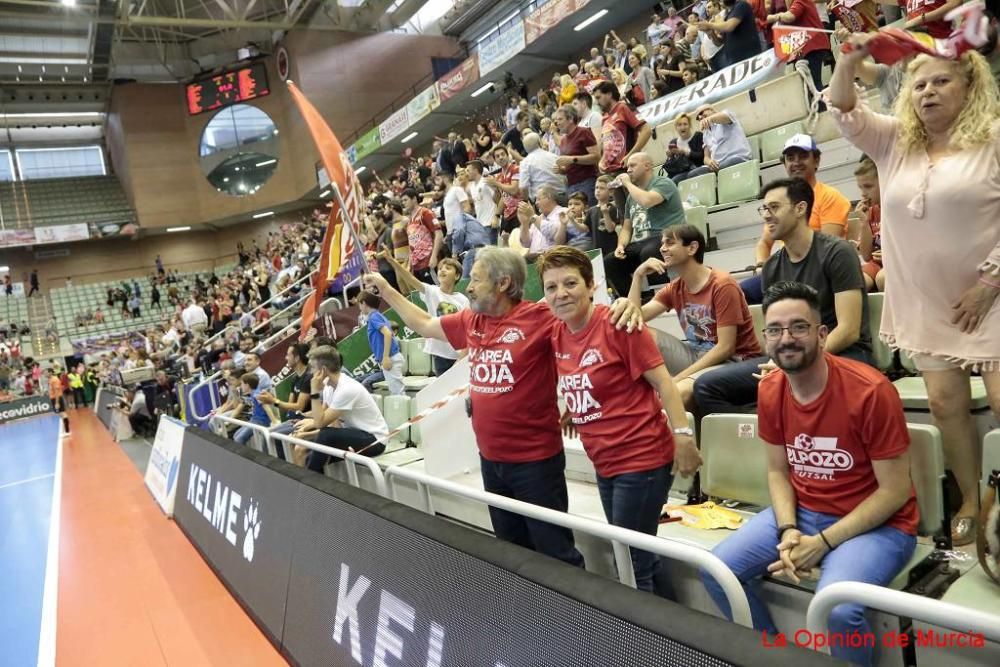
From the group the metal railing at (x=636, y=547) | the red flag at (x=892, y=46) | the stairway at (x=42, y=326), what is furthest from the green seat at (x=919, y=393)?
the stairway at (x=42, y=326)

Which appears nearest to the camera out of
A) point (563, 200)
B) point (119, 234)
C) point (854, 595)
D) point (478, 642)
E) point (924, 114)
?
point (854, 595)

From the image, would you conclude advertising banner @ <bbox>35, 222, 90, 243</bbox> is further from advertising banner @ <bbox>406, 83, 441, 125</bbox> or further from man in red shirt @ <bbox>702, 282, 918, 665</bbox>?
man in red shirt @ <bbox>702, 282, 918, 665</bbox>

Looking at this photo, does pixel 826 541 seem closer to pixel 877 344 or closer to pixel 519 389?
pixel 519 389

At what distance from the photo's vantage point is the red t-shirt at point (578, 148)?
5.80m

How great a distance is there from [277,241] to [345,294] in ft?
47.0

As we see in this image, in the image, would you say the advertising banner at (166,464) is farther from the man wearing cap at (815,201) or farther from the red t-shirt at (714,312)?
the man wearing cap at (815,201)

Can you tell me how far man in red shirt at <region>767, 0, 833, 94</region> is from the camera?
5275 millimetres

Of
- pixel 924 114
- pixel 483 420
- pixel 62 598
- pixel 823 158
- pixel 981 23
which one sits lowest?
pixel 62 598

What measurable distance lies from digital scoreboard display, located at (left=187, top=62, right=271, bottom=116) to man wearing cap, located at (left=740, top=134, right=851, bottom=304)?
89.5 feet

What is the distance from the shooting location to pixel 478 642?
1.71 meters

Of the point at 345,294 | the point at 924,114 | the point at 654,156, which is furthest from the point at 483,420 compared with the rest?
the point at 345,294

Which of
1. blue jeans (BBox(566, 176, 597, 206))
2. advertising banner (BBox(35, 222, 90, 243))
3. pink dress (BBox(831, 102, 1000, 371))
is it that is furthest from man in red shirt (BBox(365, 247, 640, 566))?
advertising banner (BBox(35, 222, 90, 243))

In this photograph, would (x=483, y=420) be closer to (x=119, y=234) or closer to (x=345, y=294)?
(x=345, y=294)

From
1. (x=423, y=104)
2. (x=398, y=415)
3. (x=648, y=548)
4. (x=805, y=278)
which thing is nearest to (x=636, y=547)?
(x=648, y=548)
